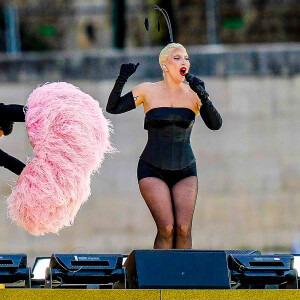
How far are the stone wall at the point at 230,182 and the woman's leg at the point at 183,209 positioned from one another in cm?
482

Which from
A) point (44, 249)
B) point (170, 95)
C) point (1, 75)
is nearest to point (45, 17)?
point (1, 75)

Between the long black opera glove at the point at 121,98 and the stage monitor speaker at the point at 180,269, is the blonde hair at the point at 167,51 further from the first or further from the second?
the stage monitor speaker at the point at 180,269

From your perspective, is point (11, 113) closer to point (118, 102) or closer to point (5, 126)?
point (5, 126)

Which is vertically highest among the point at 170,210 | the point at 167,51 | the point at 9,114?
the point at 167,51

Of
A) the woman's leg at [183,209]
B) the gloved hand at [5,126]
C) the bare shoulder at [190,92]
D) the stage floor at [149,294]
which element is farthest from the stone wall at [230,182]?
the stage floor at [149,294]

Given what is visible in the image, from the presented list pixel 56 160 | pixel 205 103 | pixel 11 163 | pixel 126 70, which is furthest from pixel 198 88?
pixel 11 163

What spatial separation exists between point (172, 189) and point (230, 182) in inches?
194

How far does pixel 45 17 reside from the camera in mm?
16359

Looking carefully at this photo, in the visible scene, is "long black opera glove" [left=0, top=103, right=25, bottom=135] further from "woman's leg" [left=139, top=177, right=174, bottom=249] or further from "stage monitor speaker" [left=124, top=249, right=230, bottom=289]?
"stage monitor speaker" [left=124, top=249, right=230, bottom=289]

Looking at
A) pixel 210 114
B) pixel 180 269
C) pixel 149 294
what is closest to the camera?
pixel 149 294

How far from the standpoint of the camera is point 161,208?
8742 mm

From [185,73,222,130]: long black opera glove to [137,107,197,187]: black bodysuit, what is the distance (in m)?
0.18

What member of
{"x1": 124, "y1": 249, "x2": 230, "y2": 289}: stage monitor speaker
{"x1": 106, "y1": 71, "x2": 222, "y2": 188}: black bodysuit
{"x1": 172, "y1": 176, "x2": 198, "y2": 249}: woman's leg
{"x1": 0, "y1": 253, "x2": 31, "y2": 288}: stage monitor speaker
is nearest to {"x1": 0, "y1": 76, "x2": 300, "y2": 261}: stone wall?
{"x1": 106, "y1": 71, "x2": 222, "y2": 188}: black bodysuit

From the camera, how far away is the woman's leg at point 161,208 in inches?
344
